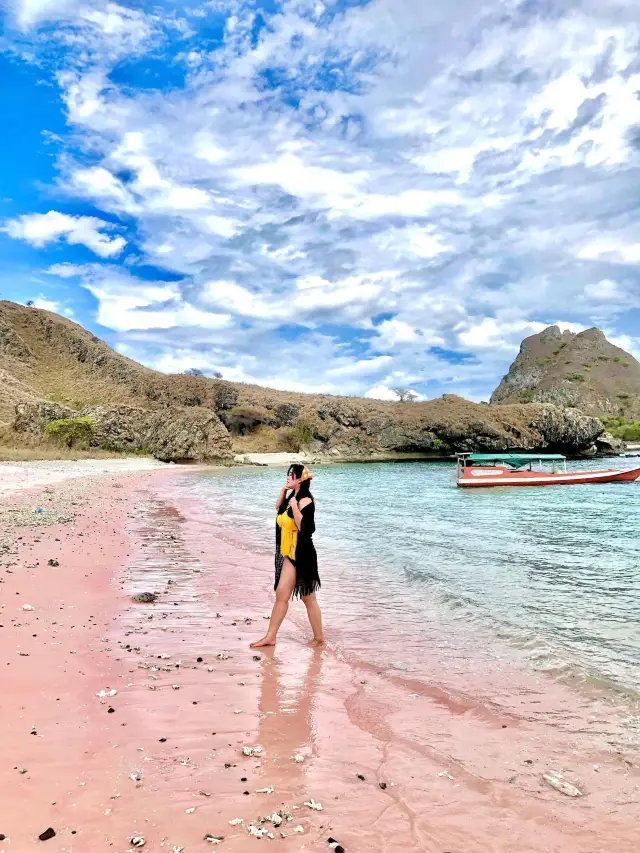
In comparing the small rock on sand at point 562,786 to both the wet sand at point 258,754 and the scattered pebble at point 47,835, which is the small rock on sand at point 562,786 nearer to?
the wet sand at point 258,754

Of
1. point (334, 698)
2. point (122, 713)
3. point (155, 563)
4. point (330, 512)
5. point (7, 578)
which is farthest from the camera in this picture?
point (330, 512)

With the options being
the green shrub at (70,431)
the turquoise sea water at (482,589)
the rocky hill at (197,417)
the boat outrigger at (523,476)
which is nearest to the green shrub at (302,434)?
the rocky hill at (197,417)

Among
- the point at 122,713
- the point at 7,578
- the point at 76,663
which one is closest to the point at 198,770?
the point at 122,713

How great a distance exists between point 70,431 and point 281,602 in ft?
220

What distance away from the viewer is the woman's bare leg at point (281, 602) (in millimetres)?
6891

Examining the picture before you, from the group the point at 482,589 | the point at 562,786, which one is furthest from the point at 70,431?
the point at 562,786

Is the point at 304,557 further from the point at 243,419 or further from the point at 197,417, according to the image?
the point at 243,419

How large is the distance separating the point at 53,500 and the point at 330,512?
1127cm

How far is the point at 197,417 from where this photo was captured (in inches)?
2992

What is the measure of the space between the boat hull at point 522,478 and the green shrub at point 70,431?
157 feet

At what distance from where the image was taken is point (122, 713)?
4.62 metres

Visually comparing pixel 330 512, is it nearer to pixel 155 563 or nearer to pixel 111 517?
pixel 111 517

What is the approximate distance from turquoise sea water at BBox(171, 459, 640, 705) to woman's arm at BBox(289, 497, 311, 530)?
1756 mm

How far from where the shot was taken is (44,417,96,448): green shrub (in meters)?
65.4
